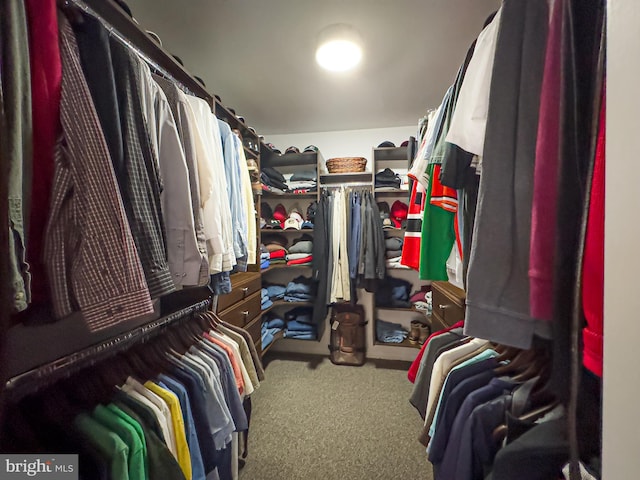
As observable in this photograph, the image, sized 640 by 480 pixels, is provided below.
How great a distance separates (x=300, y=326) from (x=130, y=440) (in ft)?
6.25

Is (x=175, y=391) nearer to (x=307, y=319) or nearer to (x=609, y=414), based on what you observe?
(x=609, y=414)

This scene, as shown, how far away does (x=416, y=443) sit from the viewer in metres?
1.47

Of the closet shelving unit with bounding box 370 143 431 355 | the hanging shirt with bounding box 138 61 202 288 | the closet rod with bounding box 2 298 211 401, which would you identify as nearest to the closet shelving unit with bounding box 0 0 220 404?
the closet rod with bounding box 2 298 211 401

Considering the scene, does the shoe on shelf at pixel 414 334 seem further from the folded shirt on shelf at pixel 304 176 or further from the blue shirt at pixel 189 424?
the blue shirt at pixel 189 424

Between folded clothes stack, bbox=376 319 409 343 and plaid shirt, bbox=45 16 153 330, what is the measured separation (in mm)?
2233

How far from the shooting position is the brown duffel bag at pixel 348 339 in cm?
240

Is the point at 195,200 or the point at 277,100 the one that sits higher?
the point at 277,100

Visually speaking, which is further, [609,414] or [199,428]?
[199,428]

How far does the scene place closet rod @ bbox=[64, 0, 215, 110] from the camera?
81 cm

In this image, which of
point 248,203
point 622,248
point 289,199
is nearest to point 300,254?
point 289,199

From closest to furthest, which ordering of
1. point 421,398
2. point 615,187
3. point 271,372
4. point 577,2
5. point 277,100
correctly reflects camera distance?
point 615,187 → point 577,2 → point 421,398 → point 277,100 → point 271,372

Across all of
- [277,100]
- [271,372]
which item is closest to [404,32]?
[277,100]

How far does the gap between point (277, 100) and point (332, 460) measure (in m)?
2.34

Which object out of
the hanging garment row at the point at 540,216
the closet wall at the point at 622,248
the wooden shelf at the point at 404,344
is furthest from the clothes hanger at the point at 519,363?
the wooden shelf at the point at 404,344
